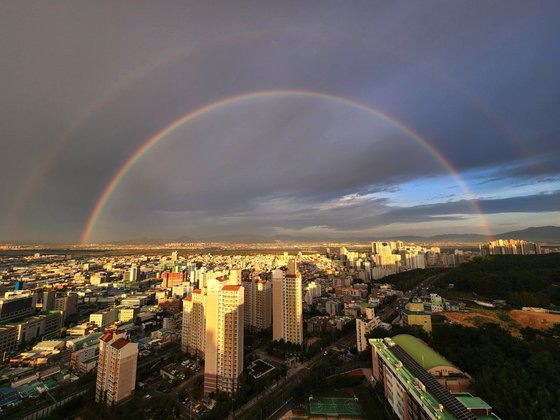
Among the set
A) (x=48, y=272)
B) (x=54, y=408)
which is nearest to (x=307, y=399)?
(x=54, y=408)

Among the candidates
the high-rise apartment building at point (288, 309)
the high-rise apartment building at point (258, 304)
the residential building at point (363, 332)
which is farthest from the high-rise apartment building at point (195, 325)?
the residential building at point (363, 332)

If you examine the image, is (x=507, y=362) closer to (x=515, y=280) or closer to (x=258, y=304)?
(x=258, y=304)

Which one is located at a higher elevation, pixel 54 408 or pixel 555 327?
pixel 555 327

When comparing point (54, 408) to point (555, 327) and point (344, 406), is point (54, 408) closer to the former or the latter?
point (344, 406)

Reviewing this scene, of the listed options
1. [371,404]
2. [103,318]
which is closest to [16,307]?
[103,318]

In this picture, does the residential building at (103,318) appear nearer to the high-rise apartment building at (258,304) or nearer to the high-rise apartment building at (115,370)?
the high-rise apartment building at (258,304)

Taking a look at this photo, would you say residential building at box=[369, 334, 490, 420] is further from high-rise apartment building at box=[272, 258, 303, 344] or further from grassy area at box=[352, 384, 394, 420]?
high-rise apartment building at box=[272, 258, 303, 344]
